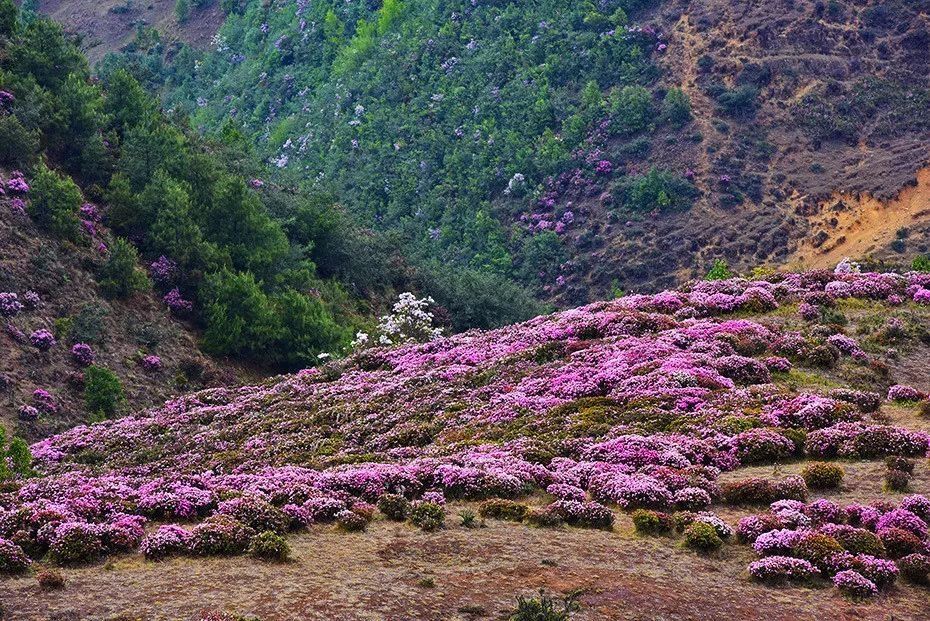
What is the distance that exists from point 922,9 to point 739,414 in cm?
7888

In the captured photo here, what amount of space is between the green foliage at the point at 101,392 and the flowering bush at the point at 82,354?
8.46 feet

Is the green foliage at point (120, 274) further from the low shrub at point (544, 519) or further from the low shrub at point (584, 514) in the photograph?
the low shrub at point (584, 514)

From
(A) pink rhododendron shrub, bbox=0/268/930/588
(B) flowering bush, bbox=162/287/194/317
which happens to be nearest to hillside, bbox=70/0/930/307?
(B) flowering bush, bbox=162/287/194/317

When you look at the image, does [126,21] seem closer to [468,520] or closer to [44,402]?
[44,402]

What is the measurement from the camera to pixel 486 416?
2983 centimetres

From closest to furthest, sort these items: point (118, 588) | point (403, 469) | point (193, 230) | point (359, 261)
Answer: point (118, 588) < point (403, 469) < point (193, 230) < point (359, 261)

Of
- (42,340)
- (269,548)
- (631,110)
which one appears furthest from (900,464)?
(631,110)

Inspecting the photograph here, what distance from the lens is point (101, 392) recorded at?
148 feet

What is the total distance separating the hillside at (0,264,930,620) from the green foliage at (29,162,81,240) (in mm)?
18739

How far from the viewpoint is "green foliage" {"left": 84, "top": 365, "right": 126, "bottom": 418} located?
45094 millimetres

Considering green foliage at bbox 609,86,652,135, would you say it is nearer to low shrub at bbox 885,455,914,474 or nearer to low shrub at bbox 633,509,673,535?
low shrub at bbox 885,455,914,474

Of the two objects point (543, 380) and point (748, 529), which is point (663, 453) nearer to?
point (748, 529)

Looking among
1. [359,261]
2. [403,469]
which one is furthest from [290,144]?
[403,469]

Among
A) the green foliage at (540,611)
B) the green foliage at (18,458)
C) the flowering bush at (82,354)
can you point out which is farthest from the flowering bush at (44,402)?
the green foliage at (540,611)
